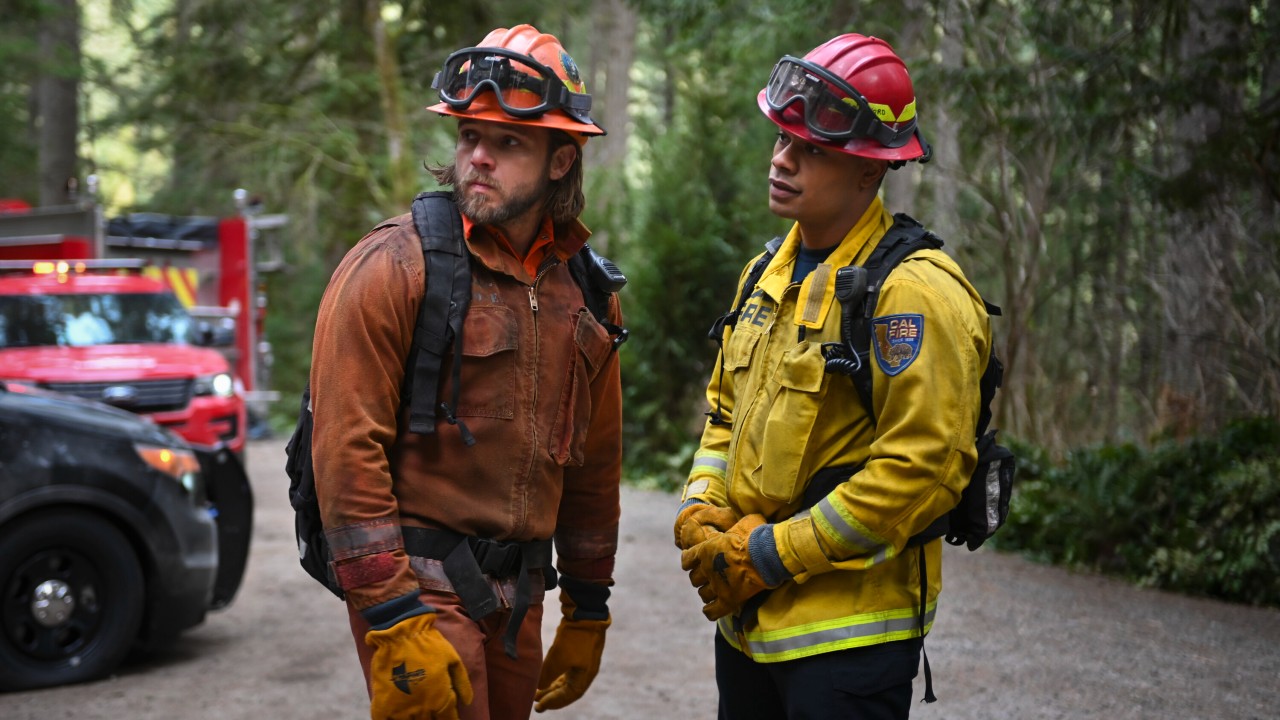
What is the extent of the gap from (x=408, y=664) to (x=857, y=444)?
115cm

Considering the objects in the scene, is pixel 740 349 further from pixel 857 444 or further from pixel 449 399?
pixel 449 399

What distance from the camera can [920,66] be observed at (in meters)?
9.48

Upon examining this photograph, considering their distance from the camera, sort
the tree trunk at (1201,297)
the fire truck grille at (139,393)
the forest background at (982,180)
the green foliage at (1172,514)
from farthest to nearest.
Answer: the fire truck grille at (139,393) → the tree trunk at (1201,297) → the forest background at (982,180) → the green foliage at (1172,514)

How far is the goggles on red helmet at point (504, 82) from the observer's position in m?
2.97

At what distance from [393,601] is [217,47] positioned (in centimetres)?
1913

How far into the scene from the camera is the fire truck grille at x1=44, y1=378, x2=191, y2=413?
10.2 metres

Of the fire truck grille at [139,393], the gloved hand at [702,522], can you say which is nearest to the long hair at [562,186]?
the gloved hand at [702,522]

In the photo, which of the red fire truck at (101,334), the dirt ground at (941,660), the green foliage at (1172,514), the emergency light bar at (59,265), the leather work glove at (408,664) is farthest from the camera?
the emergency light bar at (59,265)

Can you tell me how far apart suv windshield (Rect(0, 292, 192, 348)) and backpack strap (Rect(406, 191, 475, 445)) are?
880cm

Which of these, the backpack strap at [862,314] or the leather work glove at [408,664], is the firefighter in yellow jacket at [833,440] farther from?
the leather work glove at [408,664]

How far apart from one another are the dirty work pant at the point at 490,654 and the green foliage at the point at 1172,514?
247 inches

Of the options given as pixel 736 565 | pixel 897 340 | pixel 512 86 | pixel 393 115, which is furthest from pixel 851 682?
pixel 393 115

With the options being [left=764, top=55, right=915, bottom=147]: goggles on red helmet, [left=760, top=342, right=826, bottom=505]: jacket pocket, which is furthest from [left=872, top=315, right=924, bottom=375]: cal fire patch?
[left=764, top=55, right=915, bottom=147]: goggles on red helmet

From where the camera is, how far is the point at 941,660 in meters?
6.73
